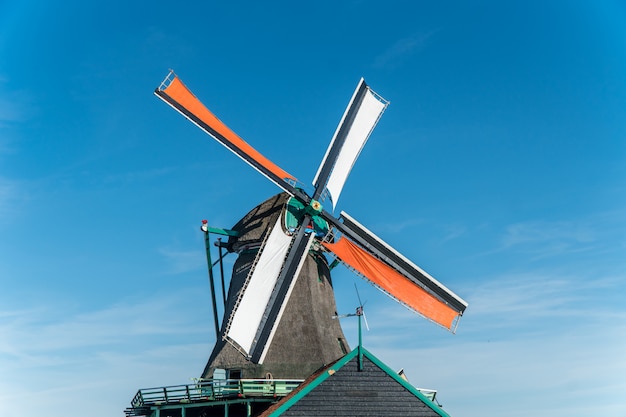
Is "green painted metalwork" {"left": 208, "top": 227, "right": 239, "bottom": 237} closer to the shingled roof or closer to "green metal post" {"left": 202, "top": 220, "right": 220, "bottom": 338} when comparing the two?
"green metal post" {"left": 202, "top": 220, "right": 220, "bottom": 338}

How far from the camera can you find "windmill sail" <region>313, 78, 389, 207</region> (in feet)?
95.4

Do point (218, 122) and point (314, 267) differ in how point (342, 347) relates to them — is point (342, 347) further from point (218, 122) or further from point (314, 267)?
point (218, 122)

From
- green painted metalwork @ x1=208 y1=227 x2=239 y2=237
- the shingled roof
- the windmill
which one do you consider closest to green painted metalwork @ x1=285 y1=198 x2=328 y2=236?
the windmill

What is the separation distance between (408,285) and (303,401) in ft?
30.7

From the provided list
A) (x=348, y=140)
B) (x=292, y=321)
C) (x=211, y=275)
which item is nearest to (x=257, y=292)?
(x=292, y=321)

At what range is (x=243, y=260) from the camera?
29.7 metres

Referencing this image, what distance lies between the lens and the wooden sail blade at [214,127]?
91.2 ft

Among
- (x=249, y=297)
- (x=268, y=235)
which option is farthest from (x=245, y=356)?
(x=268, y=235)

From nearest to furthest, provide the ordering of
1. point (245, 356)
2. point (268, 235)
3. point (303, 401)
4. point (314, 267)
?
point (303, 401), point (245, 356), point (268, 235), point (314, 267)

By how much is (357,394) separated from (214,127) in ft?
39.6

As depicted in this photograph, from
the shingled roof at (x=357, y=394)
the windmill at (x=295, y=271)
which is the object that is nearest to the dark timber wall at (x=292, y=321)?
the windmill at (x=295, y=271)

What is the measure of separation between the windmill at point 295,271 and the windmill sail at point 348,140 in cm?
4

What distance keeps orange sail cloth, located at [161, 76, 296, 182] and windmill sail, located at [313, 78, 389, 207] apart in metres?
1.27

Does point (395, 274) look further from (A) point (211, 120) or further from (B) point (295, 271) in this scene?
(A) point (211, 120)
